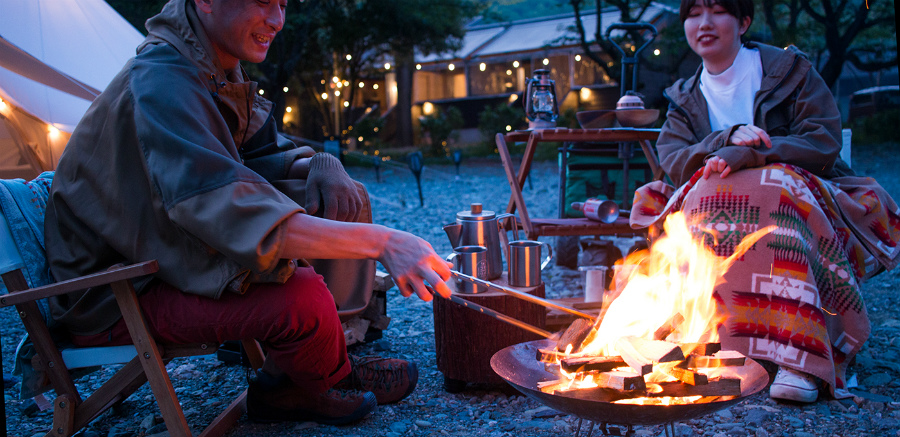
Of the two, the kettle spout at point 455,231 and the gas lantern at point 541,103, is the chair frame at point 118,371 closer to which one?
the kettle spout at point 455,231

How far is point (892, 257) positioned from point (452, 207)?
6.41 meters

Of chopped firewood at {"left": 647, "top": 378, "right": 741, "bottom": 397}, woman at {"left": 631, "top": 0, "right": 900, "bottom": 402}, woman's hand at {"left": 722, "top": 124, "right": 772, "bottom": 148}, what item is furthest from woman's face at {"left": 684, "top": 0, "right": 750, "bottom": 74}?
chopped firewood at {"left": 647, "top": 378, "right": 741, "bottom": 397}

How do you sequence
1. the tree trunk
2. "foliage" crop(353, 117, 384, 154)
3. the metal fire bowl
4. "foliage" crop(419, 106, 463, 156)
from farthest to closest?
the tree trunk, "foliage" crop(419, 106, 463, 156), "foliage" crop(353, 117, 384, 154), the metal fire bowl

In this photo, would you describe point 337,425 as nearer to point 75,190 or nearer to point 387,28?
point 75,190

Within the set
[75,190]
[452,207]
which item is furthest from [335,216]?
[452,207]

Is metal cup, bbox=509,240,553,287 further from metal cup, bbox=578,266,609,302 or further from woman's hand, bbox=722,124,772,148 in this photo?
woman's hand, bbox=722,124,772,148

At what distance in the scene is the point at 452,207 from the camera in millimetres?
8828

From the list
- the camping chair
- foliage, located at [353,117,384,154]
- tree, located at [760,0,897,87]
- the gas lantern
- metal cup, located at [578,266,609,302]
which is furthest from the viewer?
foliage, located at [353,117,384,154]

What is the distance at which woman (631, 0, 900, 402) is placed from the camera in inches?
97.7

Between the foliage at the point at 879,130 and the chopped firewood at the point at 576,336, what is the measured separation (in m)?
16.9

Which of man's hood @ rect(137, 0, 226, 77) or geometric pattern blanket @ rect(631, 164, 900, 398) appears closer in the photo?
man's hood @ rect(137, 0, 226, 77)

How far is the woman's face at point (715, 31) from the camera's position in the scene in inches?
118

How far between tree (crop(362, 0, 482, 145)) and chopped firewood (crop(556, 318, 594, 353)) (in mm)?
16528

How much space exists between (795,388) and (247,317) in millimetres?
2109
